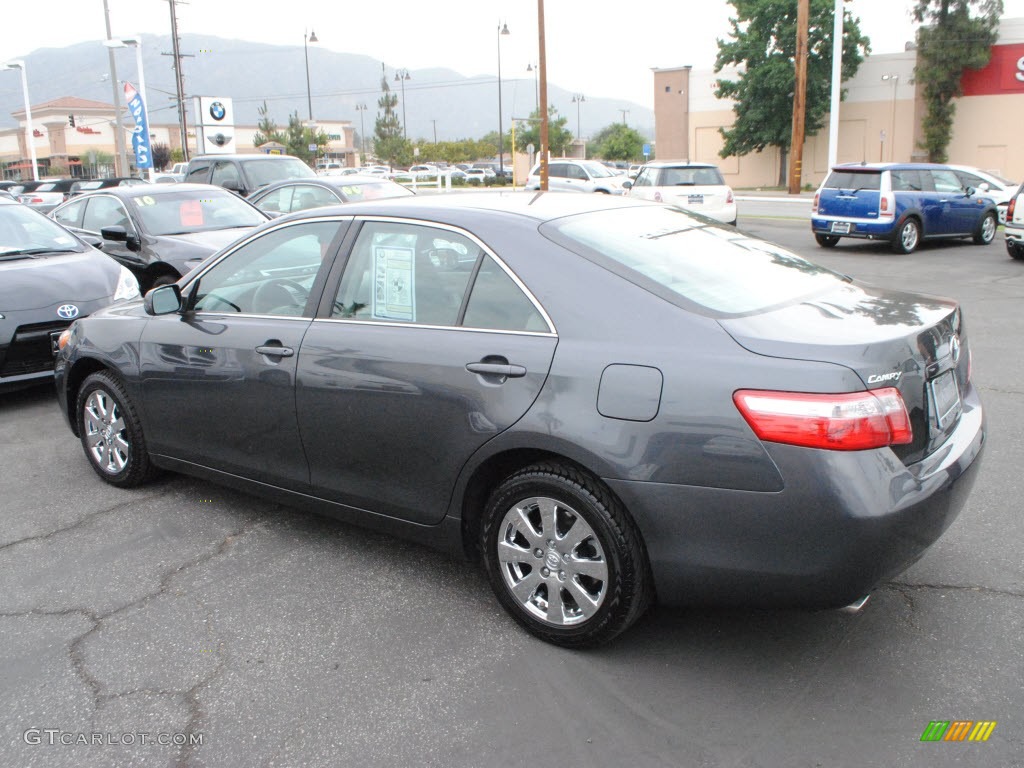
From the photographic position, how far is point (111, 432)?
495 cm

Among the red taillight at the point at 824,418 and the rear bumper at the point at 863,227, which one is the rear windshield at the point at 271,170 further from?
the red taillight at the point at 824,418

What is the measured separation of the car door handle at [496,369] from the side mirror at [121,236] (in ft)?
22.5

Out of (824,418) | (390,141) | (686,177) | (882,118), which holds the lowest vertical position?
(824,418)

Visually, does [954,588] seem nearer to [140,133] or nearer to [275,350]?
[275,350]

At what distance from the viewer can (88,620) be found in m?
3.59

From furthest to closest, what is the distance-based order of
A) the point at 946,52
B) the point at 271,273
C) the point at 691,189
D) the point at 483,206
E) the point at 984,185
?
the point at 946,52 → the point at 691,189 → the point at 984,185 → the point at 271,273 → the point at 483,206

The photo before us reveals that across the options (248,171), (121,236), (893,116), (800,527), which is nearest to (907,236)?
(248,171)

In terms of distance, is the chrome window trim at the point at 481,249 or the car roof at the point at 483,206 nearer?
the chrome window trim at the point at 481,249

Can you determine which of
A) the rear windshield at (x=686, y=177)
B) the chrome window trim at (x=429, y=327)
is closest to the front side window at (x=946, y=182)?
the rear windshield at (x=686, y=177)

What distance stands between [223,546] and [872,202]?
46.7 ft

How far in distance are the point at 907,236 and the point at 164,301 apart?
14658 millimetres

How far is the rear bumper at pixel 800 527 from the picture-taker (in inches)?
106

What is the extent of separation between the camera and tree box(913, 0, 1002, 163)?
41656mm
